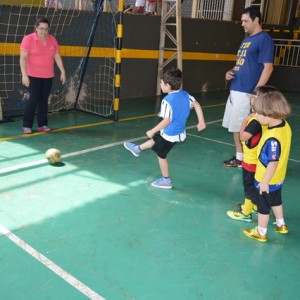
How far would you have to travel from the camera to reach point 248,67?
466 cm

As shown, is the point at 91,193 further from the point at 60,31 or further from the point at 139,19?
the point at 139,19

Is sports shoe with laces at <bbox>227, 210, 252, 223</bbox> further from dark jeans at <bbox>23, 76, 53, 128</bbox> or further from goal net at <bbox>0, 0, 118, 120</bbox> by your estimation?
goal net at <bbox>0, 0, 118, 120</bbox>

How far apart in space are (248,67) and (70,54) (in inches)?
185

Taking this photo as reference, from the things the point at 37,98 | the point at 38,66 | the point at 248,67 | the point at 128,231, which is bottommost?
the point at 128,231

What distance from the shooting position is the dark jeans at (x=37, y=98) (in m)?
5.86

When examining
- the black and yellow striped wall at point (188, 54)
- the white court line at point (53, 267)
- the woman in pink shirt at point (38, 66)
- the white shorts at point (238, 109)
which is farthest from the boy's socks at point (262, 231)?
the black and yellow striped wall at point (188, 54)

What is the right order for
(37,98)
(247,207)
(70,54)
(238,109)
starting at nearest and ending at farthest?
(247,207) → (238,109) → (37,98) → (70,54)

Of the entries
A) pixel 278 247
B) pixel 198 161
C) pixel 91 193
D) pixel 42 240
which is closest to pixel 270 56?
pixel 198 161

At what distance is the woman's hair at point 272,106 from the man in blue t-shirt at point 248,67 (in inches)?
67.2

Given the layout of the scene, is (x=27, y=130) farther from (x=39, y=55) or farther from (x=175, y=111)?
(x=175, y=111)

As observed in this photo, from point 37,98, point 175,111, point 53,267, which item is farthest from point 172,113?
point 37,98

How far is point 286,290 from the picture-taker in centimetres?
263

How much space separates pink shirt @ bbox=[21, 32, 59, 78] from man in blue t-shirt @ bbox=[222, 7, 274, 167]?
286cm

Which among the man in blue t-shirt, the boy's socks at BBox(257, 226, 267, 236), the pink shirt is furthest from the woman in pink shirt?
the boy's socks at BBox(257, 226, 267, 236)
